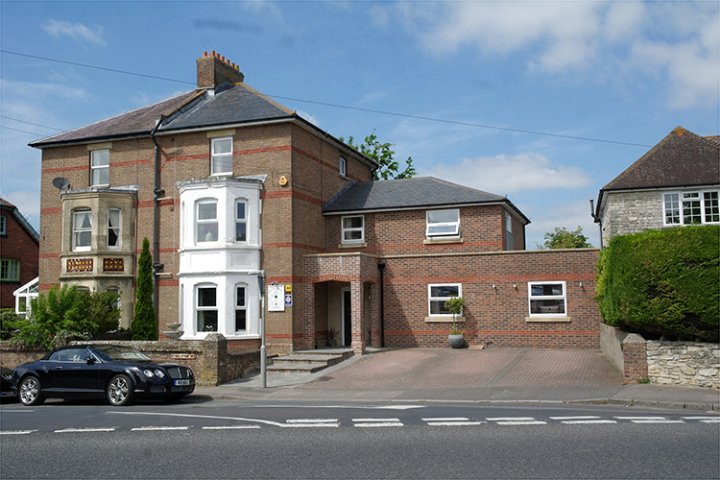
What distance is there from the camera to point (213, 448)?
9820 millimetres

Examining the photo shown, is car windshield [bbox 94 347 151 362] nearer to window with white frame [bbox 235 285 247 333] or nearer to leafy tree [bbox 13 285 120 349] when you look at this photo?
leafy tree [bbox 13 285 120 349]

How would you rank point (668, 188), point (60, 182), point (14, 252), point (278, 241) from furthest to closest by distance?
1. point (14, 252)
2. point (60, 182)
3. point (668, 188)
4. point (278, 241)

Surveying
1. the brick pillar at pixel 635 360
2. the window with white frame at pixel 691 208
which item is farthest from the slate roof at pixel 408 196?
the brick pillar at pixel 635 360

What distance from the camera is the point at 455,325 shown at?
26250 millimetres

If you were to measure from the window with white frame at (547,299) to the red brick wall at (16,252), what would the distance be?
103 feet

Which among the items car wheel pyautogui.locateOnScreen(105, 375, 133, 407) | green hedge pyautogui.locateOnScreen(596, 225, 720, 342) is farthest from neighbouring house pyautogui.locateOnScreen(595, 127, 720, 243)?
car wheel pyautogui.locateOnScreen(105, 375, 133, 407)

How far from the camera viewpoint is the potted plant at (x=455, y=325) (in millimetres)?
25734

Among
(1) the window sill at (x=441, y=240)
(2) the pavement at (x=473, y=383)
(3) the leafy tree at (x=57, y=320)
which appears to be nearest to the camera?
(2) the pavement at (x=473, y=383)

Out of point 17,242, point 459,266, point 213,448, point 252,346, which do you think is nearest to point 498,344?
point 459,266

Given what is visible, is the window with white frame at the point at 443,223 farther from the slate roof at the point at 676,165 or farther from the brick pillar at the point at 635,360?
the brick pillar at the point at 635,360

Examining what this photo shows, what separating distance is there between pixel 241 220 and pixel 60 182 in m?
8.43

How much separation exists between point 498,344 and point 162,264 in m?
13.1

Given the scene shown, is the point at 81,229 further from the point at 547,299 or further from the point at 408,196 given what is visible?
the point at 547,299

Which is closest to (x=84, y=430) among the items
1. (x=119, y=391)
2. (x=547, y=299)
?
(x=119, y=391)
